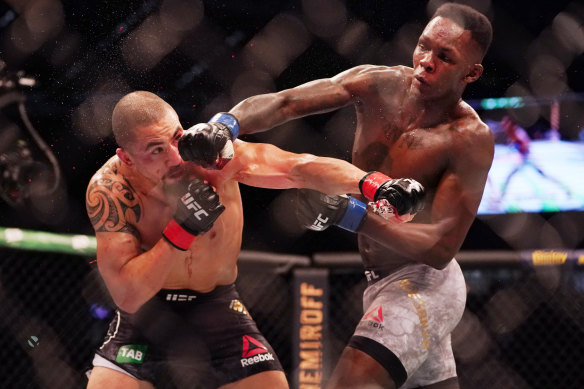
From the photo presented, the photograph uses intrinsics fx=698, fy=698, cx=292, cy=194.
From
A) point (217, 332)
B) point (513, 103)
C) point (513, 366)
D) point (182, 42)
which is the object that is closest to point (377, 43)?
point (513, 103)

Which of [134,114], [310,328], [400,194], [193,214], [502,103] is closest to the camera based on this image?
[400,194]

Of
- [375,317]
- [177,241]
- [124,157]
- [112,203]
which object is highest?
[124,157]

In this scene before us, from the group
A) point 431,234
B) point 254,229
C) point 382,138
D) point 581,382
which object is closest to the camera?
point 431,234

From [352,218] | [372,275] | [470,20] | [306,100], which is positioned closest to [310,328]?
[372,275]

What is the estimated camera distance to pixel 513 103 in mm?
4605

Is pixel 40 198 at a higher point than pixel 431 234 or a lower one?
higher

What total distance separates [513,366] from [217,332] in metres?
2.25

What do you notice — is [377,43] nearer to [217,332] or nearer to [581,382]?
[581,382]

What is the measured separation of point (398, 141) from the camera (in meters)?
2.20

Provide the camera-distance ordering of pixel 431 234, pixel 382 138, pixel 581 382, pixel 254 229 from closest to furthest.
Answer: pixel 431 234 → pixel 382 138 → pixel 581 382 → pixel 254 229

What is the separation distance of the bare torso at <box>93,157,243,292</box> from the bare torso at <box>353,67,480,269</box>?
439mm

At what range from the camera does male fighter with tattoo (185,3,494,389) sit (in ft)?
6.66

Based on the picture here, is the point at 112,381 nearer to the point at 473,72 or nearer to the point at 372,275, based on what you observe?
the point at 372,275

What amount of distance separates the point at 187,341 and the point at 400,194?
0.86 metres
